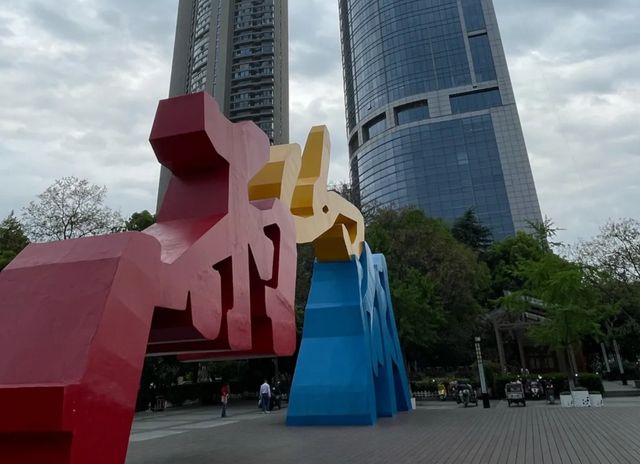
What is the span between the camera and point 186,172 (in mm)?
7828

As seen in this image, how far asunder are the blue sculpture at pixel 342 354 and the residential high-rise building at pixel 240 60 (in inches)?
2595

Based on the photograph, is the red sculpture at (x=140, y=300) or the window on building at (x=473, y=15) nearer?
the red sculpture at (x=140, y=300)

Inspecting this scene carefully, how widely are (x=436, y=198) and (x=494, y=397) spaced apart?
6952cm

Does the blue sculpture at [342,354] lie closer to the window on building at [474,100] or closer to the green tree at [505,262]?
the green tree at [505,262]

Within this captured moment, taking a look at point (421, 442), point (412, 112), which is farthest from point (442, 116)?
point (421, 442)

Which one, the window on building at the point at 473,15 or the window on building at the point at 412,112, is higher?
the window on building at the point at 473,15

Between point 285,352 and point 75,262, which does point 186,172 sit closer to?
point 75,262

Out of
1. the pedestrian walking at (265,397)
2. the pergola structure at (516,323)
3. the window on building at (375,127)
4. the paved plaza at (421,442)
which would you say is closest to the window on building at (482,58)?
the window on building at (375,127)

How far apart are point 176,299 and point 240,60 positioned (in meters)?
84.9

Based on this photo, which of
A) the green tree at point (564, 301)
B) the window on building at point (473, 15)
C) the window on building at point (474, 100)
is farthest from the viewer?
the window on building at point (473, 15)

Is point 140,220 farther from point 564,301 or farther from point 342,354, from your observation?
point 564,301

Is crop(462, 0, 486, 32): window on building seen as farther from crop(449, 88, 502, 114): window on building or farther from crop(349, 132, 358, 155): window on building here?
crop(349, 132, 358, 155): window on building

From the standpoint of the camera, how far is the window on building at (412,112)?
9844 cm

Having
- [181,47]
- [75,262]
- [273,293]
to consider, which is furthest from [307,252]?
[181,47]
